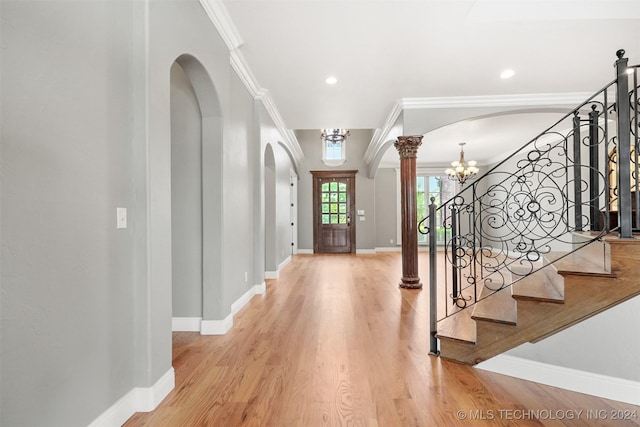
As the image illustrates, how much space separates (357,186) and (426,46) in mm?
6289

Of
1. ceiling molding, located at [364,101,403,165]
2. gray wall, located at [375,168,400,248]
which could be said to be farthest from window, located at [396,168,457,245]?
ceiling molding, located at [364,101,403,165]

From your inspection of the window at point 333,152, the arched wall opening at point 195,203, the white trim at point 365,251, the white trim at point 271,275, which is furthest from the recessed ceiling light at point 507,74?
the white trim at point 365,251

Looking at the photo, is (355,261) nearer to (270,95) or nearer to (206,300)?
(270,95)

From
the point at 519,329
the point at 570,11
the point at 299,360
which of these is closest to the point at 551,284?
the point at 519,329

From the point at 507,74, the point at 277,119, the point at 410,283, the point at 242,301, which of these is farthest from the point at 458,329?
the point at 277,119

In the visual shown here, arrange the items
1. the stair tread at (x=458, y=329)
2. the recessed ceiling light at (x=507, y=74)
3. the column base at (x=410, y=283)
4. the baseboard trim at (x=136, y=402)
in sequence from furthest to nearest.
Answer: the column base at (x=410, y=283) → the recessed ceiling light at (x=507, y=74) → the stair tread at (x=458, y=329) → the baseboard trim at (x=136, y=402)

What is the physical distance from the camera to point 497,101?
4625 mm

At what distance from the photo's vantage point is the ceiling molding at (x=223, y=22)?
2541 mm

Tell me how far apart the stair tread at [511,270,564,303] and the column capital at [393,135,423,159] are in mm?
2856

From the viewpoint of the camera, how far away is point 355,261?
25.2 feet

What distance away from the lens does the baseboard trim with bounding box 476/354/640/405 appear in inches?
72.6

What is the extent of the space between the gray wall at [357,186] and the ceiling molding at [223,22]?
A: 6401mm

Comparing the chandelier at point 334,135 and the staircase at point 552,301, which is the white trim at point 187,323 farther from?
the chandelier at point 334,135

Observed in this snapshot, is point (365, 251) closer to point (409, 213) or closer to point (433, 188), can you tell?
point (433, 188)
